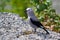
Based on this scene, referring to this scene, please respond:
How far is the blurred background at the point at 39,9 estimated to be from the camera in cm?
923

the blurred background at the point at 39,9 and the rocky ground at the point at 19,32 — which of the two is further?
the blurred background at the point at 39,9

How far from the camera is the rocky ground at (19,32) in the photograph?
6.34m

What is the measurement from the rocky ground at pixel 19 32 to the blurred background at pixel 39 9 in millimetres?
1470

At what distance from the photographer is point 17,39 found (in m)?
6.22

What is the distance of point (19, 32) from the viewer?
673 centimetres

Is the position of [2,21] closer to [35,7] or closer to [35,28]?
[35,28]

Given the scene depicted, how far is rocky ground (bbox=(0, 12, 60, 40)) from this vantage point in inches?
249

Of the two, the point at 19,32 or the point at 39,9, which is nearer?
the point at 19,32

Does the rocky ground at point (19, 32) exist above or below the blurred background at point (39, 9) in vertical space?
above

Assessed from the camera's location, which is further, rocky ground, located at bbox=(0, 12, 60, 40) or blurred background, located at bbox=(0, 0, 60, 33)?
blurred background, located at bbox=(0, 0, 60, 33)

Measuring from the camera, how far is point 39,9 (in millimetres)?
9727

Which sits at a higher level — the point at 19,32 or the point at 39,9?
the point at 19,32

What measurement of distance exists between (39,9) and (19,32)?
122 inches

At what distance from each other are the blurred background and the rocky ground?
4.82ft
